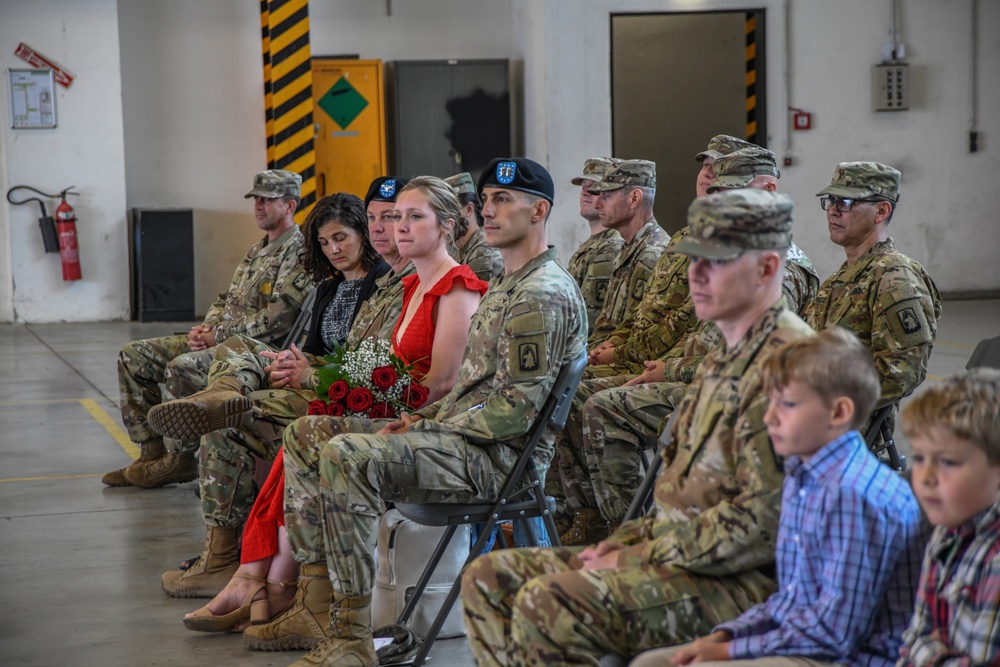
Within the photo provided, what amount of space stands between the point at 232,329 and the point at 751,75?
359 inches

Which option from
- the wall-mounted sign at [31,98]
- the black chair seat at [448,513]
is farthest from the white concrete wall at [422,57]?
the black chair seat at [448,513]

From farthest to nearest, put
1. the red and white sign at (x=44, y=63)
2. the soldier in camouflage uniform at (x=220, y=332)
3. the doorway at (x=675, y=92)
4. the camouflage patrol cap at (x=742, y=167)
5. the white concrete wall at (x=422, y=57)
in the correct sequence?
the doorway at (x=675, y=92)
the white concrete wall at (x=422, y=57)
the red and white sign at (x=44, y=63)
the soldier in camouflage uniform at (x=220, y=332)
the camouflage patrol cap at (x=742, y=167)

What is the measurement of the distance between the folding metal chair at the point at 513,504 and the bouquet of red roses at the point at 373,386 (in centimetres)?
48

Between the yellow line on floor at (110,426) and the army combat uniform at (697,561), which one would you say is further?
the yellow line on floor at (110,426)

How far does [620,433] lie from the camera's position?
4645 millimetres

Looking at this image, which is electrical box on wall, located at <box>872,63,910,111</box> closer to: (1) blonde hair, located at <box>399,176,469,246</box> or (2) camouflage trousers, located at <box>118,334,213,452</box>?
(2) camouflage trousers, located at <box>118,334,213,452</box>

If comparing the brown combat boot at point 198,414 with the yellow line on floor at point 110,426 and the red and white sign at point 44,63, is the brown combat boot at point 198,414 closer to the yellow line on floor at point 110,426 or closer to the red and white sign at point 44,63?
the yellow line on floor at point 110,426

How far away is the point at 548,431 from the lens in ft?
12.3

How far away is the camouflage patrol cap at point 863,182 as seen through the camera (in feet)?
15.3

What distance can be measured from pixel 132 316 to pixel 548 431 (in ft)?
35.3

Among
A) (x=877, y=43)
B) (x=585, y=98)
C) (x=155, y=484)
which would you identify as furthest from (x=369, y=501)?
(x=877, y=43)

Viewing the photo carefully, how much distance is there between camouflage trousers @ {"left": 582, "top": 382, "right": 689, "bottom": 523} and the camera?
462cm

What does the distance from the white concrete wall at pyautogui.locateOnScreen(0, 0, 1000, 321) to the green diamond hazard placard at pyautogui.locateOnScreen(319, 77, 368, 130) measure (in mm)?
551

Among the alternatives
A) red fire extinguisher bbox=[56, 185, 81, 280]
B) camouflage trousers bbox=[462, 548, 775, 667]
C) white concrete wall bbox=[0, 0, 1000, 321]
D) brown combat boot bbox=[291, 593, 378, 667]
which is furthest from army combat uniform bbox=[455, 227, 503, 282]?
red fire extinguisher bbox=[56, 185, 81, 280]
